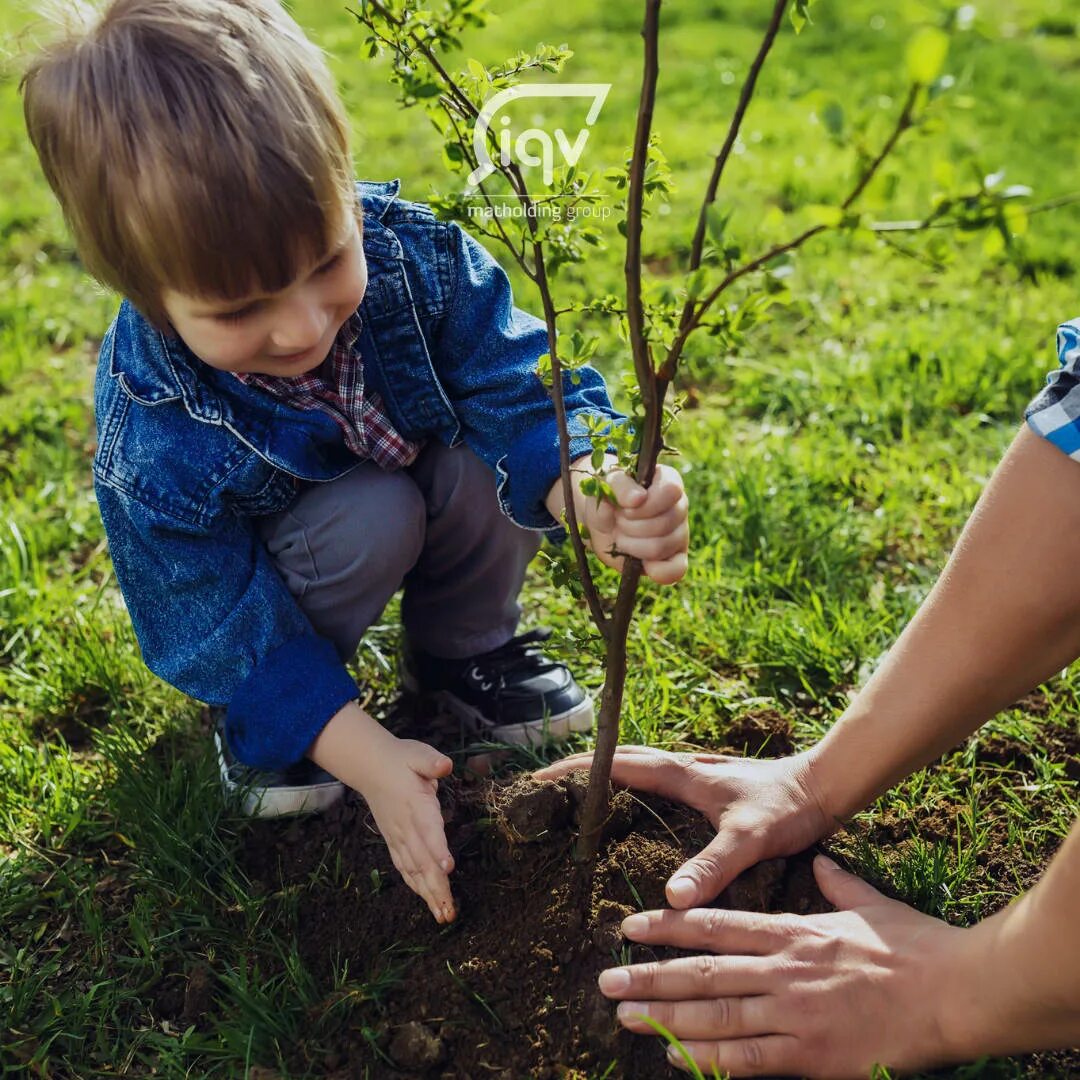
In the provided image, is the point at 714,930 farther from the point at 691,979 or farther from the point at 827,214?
the point at 827,214

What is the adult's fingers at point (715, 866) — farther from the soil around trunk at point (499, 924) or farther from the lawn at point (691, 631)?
the lawn at point (691, 631)

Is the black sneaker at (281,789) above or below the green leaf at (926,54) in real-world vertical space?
below

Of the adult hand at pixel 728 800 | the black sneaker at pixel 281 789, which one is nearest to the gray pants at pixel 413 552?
the black sneaker at pixel 281 789

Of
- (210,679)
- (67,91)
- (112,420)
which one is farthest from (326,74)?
(210,679)

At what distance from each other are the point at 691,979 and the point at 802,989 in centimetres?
15

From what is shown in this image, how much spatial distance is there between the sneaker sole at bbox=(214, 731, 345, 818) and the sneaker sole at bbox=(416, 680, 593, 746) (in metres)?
0.34

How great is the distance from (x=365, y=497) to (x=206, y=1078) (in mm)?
1007

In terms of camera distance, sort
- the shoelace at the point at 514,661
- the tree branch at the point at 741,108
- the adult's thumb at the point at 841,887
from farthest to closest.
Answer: the shoelace at the point at 514,661 < the adult's thumb at the point at 841,887 < the tree branch at the point at 741,108

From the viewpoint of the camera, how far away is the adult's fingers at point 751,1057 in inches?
61.4

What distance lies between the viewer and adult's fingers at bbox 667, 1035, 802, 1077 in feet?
5.12

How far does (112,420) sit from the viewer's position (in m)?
2.07

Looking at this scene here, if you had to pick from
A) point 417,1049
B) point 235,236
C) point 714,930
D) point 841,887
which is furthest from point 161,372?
point 841,887

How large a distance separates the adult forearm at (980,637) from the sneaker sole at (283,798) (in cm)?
88

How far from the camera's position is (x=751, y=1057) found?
5.14 ft
